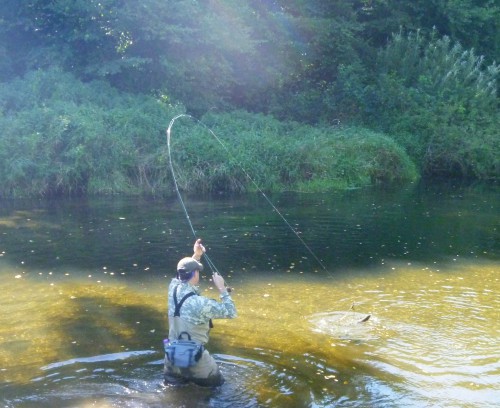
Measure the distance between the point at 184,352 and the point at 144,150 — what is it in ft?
60.3

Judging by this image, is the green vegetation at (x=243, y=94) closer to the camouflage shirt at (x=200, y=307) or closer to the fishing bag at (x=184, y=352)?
the camouflage shirt at (x=200, y=307)

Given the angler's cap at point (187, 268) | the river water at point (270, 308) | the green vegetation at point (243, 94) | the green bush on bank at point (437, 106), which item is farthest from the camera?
the green bush on bank at point (437, 106)

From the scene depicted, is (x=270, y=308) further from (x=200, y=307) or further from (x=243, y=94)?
(x=243, y=94)

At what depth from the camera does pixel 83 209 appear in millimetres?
20922

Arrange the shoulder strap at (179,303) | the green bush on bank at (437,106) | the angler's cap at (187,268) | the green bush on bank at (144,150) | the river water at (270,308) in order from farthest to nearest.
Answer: the green bush on bank at (437,106) → the green bush on bank at (144,150) → the river water at (270,308) → the shoulder strap at (179,303) → the angler's cap at (187,268)

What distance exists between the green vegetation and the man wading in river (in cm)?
1679

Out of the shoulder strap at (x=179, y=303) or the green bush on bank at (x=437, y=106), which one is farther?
the green bush on bank at (x=437, y=106)

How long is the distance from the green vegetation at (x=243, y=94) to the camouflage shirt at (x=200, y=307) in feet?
55.3

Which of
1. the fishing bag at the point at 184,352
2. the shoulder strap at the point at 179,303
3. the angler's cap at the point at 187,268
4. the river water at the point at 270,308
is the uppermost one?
the angler's cap at the point at 187,268

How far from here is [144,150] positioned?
25.1 metres

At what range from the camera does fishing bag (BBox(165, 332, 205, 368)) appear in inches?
287

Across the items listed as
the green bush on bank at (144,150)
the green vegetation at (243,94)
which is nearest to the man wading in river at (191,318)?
the green bush on bank at (144,150)

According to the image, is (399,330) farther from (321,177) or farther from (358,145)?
(358,145)

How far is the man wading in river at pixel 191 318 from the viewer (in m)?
7.31
